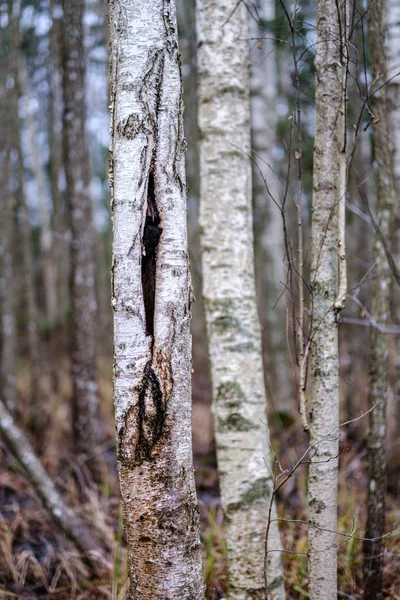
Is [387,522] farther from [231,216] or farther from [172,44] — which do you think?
[172,44]

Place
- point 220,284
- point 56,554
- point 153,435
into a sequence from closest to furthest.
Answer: point 153,435, point 220,284, point 56,554

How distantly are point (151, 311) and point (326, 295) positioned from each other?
3.09 ft

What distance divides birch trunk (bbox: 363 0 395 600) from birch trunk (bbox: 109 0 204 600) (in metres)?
1.50

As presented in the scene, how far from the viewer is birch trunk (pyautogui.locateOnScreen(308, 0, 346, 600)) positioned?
7.45 feet

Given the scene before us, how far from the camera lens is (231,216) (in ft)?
10.2

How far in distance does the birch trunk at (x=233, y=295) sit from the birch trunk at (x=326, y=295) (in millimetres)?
614

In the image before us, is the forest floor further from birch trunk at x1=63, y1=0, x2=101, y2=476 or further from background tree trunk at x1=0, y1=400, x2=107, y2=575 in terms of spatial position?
birch trunk at x1=63, y1=0, x2=101, y2=476

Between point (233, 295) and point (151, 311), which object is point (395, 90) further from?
point (151, 311)

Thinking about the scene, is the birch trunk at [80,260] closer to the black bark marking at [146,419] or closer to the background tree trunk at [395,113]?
the background tree trunk at [395,113]

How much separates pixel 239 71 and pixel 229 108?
27cm

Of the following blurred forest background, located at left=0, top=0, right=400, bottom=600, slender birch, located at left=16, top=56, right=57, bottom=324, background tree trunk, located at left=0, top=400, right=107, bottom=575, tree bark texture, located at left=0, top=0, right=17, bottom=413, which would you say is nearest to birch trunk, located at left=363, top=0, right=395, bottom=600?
blurred forest background, located at left=0, top=0, right=400, bottom=600

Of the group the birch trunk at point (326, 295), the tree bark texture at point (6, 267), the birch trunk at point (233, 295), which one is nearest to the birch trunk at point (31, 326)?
the tree bark texture at point (6, 267)

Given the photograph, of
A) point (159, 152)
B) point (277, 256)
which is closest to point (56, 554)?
point (159, 152)

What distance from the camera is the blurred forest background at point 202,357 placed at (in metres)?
3.14
